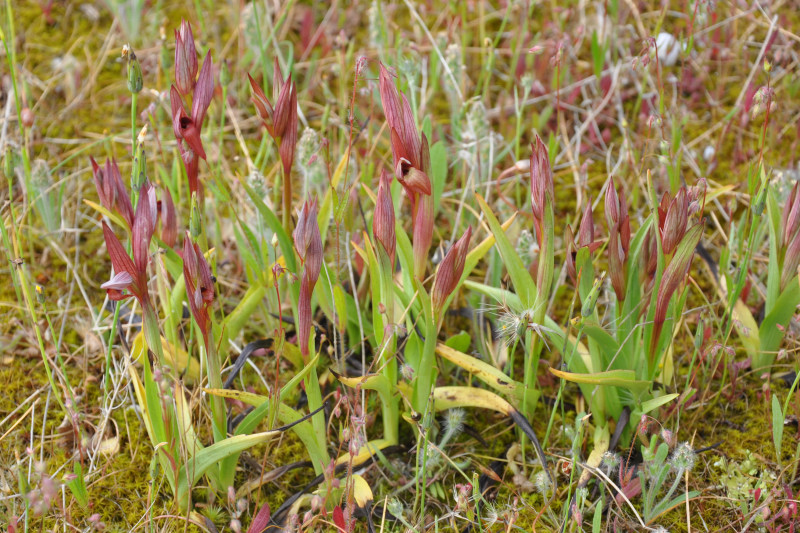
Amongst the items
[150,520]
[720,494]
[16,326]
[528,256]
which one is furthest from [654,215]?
[16,326]

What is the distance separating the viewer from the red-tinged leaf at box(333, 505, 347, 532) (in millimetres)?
1720

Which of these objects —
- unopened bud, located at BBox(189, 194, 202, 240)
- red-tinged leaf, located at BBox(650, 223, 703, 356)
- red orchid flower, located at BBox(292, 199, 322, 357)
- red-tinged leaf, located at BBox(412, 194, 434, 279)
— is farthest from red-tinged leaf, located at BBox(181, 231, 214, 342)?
red-tinged leaf, located at BBox(650, 223, 703, 356)

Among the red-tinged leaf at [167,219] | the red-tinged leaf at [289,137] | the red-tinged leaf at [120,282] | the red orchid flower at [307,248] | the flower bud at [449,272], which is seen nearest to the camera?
the red-tinged leaf at [120,282]

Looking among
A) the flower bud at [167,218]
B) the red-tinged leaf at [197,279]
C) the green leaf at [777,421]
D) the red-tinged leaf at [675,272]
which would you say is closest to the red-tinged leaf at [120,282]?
the red-tinged leaf at [197,279]

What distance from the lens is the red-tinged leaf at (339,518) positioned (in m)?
1.72

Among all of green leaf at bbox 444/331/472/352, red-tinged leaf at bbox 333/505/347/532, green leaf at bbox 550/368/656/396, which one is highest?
green leaf at bbox 550/368/656/396

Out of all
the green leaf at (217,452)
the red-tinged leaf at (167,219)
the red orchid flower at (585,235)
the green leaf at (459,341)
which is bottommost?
the green leaf at (217,452)

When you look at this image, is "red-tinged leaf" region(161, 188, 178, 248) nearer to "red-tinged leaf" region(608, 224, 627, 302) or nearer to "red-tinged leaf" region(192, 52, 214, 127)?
"red-tinged leaf" region(192, 52, 214, 127)

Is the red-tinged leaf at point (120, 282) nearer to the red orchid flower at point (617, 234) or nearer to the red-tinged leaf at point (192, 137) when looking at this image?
the red-tinged leaf at point (192, 137)

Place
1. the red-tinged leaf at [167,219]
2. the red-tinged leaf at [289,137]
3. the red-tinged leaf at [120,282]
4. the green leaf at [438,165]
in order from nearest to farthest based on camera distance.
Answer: the red-tinged leaf at [120,282] → the red-tinged leaf at [289,137] → the red-tinged leaf at [167,219] → the green leaf at [438,165]

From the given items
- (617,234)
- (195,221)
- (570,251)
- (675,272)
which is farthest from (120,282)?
(675,272)

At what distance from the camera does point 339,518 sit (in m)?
1.74

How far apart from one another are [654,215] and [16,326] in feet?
6.76

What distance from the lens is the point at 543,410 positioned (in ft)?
7.12
